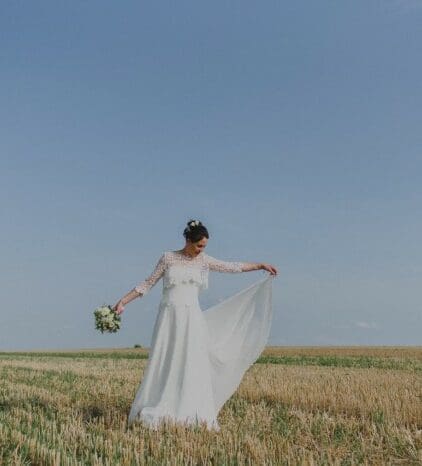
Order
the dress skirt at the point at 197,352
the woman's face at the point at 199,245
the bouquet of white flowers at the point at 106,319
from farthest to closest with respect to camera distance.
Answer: the bouquet of white flowers at the point at 106,319 < the woman's face at the point at 199,245 < the dress skirt at the point at 197,352

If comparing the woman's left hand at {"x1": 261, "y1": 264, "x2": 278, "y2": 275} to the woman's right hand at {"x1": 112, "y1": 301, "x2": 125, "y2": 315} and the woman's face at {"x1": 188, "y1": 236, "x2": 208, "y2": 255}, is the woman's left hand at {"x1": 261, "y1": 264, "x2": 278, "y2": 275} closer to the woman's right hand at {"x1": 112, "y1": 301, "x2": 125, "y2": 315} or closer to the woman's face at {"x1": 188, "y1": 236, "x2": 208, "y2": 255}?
the woman's face at {"x1": 188, "y1": 236, "x2": 208, "y2": 255}

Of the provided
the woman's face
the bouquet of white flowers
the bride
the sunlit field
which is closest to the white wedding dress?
the bride

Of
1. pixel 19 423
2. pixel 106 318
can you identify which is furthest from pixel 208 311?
pixel 19 423

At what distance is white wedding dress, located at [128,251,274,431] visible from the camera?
28.1 ft

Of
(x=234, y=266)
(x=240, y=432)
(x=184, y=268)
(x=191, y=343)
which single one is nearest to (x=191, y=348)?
(x=191, y=343)

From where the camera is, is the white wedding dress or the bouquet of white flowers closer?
the white wedding dress

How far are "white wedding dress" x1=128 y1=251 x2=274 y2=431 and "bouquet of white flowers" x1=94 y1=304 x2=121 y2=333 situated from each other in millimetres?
917

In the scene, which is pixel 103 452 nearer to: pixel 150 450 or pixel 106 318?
pixel 150 450

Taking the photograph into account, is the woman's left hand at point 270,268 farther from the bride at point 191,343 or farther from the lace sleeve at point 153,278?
the lace sleeve at point 153,278

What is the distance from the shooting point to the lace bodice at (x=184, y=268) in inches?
353

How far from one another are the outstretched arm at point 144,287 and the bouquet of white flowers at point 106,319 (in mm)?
528

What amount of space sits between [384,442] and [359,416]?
2244mm

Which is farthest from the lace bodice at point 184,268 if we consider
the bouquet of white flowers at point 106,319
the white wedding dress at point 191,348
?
the bouquet of white flowers at point 106,319

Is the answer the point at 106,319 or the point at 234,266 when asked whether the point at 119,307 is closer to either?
the point at 106,319
